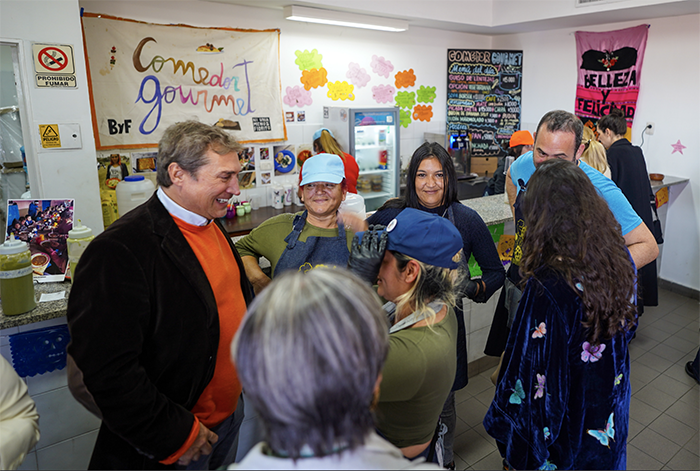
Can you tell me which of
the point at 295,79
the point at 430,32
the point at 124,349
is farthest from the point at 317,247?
the point at 430,32

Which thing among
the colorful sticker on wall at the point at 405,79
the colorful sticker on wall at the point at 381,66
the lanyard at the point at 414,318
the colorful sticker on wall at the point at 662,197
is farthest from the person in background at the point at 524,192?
the colorful sticker on wall at the point at 405,79

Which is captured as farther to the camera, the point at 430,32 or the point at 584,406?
the point at 430,32

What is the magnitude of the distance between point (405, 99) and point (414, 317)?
526cm

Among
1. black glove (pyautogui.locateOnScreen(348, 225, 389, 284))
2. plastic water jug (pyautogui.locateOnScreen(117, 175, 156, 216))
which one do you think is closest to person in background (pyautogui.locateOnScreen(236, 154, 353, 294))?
black glove (pyautogui.locateOnScreen(348, 225, 389, 284))

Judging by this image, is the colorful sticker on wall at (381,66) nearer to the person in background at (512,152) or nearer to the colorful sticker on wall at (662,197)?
the person in background at (512,152)

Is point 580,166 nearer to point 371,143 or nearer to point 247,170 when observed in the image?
point 371,143

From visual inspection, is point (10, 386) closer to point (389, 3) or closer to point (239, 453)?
point (239, 453)

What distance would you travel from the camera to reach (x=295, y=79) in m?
5.22

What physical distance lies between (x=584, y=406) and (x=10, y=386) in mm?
1731

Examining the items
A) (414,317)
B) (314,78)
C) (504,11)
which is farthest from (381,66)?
(414,317)

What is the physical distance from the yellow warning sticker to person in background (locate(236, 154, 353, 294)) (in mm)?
2135

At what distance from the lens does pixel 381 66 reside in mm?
5867

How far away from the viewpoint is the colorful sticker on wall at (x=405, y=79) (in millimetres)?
6047

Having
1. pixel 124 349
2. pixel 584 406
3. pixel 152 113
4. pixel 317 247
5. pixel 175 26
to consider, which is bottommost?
pixel 584 406
